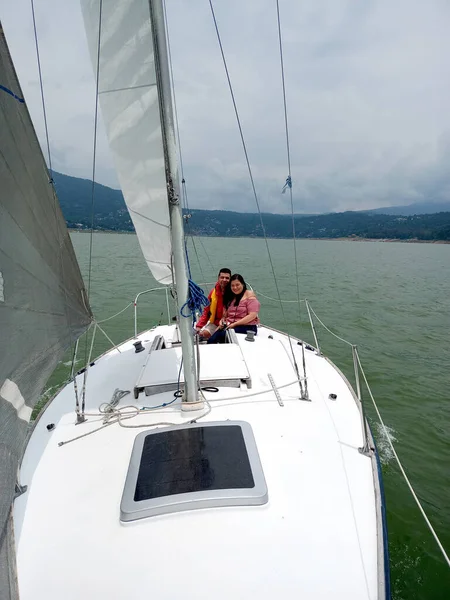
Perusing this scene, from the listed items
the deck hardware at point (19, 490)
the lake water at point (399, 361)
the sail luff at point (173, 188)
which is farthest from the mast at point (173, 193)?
the deck hardware at point (19, 490)

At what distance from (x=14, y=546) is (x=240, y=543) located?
1259 mm

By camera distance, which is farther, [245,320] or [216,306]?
[216,306]

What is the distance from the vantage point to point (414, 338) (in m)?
9.54

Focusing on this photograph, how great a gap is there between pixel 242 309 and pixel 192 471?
3569 millimetres

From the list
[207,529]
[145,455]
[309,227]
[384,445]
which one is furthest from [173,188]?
[309,227]

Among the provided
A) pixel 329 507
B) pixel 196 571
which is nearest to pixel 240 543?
pixel 196 571

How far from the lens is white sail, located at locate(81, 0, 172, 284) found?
6.97 feet

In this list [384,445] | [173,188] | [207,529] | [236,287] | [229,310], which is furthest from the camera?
[229,310]

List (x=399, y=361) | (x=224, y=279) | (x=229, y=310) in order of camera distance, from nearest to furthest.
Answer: (x=229, y=310), (x=224, y=279), (x=399, y=361)

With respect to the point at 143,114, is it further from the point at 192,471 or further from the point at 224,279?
the point at 224,279

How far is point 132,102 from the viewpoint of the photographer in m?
2.31

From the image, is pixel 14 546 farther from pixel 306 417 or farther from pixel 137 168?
pixel 137 168

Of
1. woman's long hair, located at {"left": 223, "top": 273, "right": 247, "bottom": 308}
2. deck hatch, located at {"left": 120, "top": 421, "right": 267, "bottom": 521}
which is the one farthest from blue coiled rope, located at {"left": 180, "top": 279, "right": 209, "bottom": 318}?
woman's long hair, located at {"left": 223, "top": 273, "right": 247, "bottom": 308}

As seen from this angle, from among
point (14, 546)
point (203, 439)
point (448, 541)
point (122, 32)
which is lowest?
point (448, 541)
